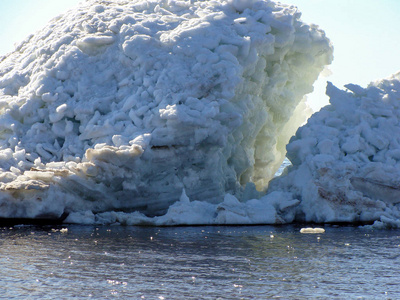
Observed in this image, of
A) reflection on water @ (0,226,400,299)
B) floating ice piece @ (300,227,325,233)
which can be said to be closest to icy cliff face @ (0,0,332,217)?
reflection on water @ (0,226,400,299)

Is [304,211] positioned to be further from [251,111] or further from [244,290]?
[244,290]

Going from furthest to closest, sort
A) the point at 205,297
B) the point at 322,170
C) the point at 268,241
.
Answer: the point at 322,170
the point at 268,241
the point at 205,297

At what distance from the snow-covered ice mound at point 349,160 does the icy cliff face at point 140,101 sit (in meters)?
1.72

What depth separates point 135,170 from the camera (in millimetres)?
14625

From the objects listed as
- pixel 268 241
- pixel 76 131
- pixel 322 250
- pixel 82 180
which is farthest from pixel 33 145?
pixel 322 250

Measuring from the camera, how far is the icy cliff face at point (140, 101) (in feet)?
47.5

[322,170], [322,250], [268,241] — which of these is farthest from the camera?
[322,170]

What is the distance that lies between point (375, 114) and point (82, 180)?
755 cm

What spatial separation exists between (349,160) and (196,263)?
6417mm

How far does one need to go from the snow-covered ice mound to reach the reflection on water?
3.69ft

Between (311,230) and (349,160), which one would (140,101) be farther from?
(349,160)

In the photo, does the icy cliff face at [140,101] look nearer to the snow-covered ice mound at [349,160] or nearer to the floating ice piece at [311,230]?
the snow-covered ice mound at [349,160]

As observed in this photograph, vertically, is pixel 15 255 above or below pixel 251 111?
below

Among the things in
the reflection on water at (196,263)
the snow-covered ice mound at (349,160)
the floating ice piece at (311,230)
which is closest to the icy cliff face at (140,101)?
the reflection on water at (196,263)
